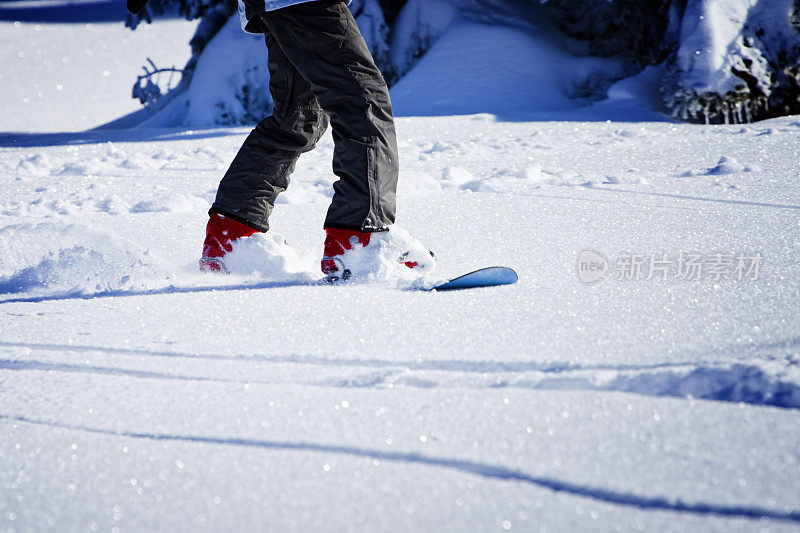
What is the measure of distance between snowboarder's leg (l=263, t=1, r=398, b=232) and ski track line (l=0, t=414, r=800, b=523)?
2.50 feet

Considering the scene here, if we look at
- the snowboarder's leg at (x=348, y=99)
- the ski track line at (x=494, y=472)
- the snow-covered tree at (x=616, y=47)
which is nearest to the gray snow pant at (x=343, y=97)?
the snowboarder's leg at (x=348, y=99)

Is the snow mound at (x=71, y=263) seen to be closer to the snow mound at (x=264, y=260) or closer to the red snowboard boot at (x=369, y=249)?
the snow mound at (x=264, y=260)

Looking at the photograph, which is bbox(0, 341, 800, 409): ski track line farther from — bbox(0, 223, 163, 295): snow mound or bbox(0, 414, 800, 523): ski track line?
bbox(0, 223, 163, 295): snow mound

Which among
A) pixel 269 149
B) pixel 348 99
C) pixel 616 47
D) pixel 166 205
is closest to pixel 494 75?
pixel 616 47

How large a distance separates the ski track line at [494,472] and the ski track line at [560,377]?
6.3 inches

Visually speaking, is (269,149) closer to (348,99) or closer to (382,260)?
(348,99)

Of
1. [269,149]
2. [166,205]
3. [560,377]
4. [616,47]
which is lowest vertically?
[166,205]

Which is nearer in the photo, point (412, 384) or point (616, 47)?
point (412, 384)

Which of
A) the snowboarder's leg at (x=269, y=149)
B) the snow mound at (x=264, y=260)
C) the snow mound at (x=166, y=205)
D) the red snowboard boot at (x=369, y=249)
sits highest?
the snowboarder's leg at (x=269, y=149)

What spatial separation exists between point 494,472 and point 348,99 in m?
0.96

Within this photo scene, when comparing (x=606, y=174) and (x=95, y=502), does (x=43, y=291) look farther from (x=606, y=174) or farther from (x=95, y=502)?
(x=606, y=174)

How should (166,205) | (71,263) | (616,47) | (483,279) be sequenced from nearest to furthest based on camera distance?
(483,279) < (71,263) < (166,205) < (616,47)

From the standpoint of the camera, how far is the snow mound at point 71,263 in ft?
4.72

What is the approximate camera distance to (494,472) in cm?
63
